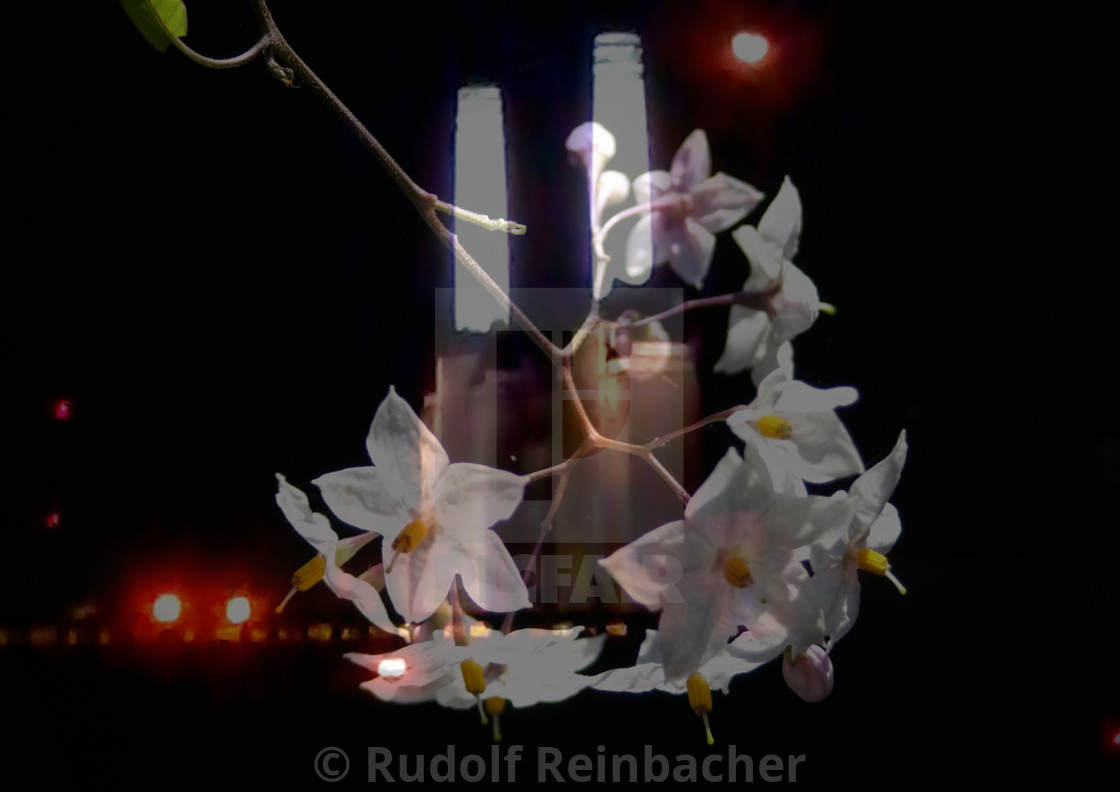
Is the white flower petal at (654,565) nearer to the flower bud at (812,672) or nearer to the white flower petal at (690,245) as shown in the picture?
the flower bud at (812,672)

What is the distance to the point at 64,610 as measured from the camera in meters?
0.53

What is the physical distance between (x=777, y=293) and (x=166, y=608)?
0.52m

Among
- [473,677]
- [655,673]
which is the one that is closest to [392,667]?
[473,677]

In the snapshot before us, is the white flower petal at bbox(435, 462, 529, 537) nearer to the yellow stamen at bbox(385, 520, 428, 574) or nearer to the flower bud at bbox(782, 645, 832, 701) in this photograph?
the yellow stamen at bbox(385, 520, 428, 574)

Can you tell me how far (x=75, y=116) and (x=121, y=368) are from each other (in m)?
0.20

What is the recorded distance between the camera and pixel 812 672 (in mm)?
401

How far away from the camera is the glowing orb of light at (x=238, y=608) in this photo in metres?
0.52

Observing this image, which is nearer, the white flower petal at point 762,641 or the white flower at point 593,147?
the white flower petal at point 762,641

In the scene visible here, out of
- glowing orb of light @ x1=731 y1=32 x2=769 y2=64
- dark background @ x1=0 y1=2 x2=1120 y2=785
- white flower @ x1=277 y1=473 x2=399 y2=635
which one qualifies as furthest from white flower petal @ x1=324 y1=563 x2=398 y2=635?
glowing orb of light @ x1=731 y1=32 x2=769 y2=64

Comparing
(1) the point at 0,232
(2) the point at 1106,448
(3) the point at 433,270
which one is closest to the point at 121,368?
(1) the point at 0,232

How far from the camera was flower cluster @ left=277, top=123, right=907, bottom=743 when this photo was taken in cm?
35

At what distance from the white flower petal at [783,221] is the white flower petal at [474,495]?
0.22 metres

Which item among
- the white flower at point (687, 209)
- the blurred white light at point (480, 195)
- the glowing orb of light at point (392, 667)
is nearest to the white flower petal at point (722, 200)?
the white flower at point (687, 209)

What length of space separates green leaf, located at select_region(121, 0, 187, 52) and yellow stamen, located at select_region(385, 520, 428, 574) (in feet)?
1.23
